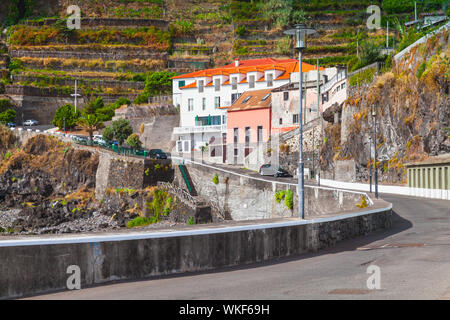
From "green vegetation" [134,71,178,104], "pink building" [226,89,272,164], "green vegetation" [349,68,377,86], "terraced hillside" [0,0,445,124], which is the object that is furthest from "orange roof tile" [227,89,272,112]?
"green vegetation" [134,71,178,104]

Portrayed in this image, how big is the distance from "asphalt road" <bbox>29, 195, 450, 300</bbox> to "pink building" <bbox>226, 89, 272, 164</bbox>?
178 feet

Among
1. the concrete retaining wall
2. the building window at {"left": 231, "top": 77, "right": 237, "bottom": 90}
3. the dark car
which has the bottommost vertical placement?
the concrete retaining wall

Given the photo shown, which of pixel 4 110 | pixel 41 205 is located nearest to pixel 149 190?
pixel 41 205

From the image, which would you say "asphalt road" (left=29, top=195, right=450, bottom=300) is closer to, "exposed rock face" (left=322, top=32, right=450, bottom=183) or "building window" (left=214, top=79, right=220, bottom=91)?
"exposed rock face" (left=322, top=32, right=450, bottom=183)

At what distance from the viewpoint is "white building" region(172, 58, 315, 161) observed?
79062 millimetres

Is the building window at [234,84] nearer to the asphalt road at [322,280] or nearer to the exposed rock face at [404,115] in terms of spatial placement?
the exposed rock face at [404,115]

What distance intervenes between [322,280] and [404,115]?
42.5 meters

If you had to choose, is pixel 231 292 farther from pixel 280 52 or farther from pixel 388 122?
pixel 280 52

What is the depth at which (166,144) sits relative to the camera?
8319cm

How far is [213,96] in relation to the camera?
85.1 m

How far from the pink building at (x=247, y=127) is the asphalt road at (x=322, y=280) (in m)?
54.4

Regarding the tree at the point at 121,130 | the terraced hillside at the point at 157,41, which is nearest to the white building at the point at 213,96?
the tree at the point at 121,130

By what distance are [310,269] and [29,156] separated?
72.7 meters

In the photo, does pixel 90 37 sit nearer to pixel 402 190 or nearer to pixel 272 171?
pixel 272 171
